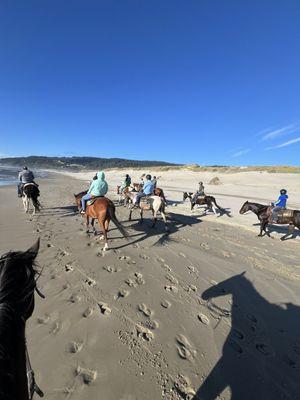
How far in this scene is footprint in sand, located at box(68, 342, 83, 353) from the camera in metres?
3.54

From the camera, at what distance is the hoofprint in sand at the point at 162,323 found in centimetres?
324

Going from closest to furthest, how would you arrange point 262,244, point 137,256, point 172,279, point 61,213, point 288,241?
point 172,279, point 137,256, point 262,244, point 288,241, point 61,213

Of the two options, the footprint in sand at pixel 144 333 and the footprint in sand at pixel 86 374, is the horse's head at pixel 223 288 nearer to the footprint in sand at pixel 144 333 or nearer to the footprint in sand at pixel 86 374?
the footprint in sand at pixel 144 333

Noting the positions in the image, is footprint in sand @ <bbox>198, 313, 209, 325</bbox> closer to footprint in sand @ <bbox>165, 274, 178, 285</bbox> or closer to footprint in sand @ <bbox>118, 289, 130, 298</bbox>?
footprint in sand @ <bbox>165, 274, 178, 285</bbox>

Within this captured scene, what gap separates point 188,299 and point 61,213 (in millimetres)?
9881

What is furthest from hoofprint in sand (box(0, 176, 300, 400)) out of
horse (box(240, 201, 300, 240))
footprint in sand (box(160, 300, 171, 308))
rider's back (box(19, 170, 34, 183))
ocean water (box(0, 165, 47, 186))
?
ocean water (box(0, 165, 47, 186))

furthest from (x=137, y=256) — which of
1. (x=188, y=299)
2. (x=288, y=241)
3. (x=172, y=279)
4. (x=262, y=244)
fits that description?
(x=288, y=241)

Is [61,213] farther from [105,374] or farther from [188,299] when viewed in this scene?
[105,374]

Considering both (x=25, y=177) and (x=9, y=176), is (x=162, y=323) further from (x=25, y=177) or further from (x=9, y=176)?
(x=9, y=176)

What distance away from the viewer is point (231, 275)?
670 cm

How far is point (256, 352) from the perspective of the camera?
3.96 meters

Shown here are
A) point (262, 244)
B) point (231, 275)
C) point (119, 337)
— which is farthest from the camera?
point (262, 244)

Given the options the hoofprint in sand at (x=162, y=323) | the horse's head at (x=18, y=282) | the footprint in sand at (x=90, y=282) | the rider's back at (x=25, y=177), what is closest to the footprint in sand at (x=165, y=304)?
the hoofprint in sand at (x=162, y=323)

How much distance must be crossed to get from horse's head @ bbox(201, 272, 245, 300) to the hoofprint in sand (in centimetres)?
3
